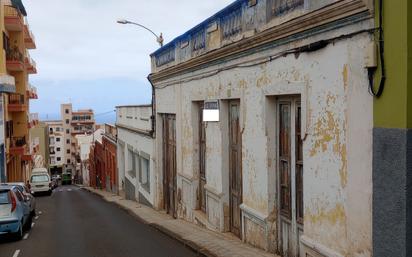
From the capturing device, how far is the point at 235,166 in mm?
11742

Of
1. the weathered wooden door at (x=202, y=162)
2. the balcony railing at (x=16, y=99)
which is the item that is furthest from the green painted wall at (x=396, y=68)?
the balcony railing at (x=16, y=99)

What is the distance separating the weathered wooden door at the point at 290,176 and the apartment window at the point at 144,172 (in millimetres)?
14527

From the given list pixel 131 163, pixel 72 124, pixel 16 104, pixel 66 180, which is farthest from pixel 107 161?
pixel 72 124

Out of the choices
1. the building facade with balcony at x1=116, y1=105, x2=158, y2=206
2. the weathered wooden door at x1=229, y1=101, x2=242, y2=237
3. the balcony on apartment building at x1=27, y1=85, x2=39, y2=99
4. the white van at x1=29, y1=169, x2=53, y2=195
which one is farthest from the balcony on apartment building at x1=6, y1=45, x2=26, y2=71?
the weathered wooden door at x1=229, y1=101, x2=242, y2=237

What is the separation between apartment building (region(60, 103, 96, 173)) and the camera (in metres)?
131

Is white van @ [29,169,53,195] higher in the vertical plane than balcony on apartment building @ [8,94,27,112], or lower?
lower

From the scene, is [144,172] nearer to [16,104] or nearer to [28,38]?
[16,104]

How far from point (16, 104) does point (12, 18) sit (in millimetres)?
6020

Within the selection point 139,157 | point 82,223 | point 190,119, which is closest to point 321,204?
point 190,119

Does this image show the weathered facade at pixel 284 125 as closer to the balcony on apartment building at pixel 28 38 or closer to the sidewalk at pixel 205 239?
the sidewalk at pixel 205 239

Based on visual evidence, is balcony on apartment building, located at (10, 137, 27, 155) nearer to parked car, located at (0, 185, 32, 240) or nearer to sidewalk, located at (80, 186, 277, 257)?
sidewalk, located at (80, 186, 277, 257)

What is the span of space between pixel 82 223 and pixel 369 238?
46.7 feet

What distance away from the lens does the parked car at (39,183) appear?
4034 centimetres

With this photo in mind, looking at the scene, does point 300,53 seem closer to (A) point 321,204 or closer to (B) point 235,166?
(A) point 321,204
